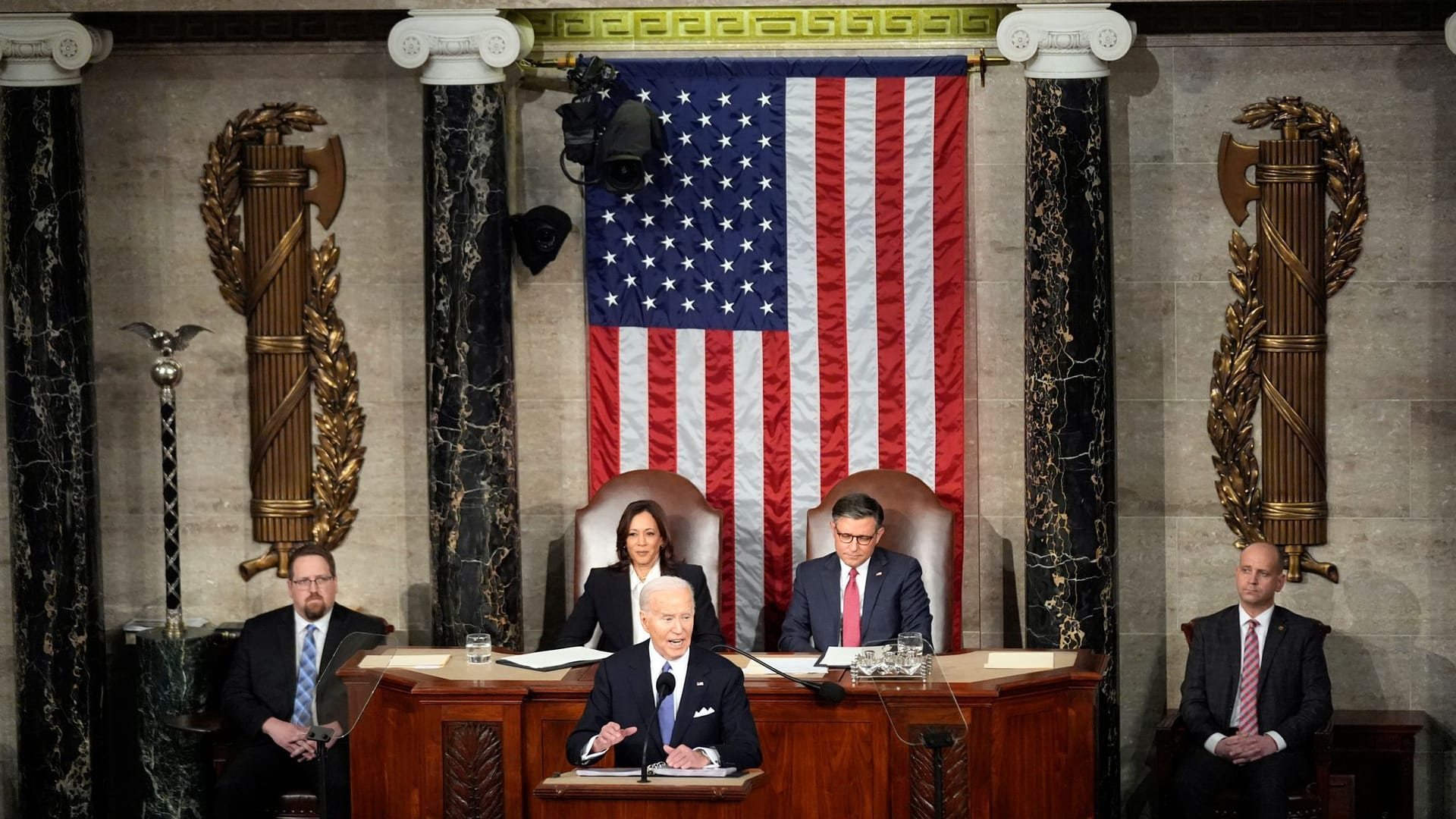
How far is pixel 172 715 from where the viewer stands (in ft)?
27.8

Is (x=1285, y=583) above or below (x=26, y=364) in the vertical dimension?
below

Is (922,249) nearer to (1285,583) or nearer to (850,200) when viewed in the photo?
(850,200)

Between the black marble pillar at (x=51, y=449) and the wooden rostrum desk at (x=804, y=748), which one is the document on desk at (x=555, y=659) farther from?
the black marble pillar at (x=51, y=449)

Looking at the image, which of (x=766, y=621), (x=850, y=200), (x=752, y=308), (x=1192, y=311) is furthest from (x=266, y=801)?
(x=1192, y=311)

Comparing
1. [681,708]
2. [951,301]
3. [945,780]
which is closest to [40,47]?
[951,301]

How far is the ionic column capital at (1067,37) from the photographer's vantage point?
8.45 m

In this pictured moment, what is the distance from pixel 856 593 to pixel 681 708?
210 centimetres

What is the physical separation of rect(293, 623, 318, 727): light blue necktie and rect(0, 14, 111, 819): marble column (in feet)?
4.41

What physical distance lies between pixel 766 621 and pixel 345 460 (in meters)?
2.28

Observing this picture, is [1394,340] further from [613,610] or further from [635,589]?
[613,610]

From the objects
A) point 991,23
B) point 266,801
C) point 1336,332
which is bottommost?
point 266,801

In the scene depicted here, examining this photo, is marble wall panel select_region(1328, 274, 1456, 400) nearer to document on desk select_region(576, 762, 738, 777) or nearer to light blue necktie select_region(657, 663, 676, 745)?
light blue necktie select_region(657, 663, 676, 745)

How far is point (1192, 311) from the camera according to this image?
9117 mm

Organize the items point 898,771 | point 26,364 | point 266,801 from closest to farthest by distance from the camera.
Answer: point 898,771, point 266,801, point 26,364
